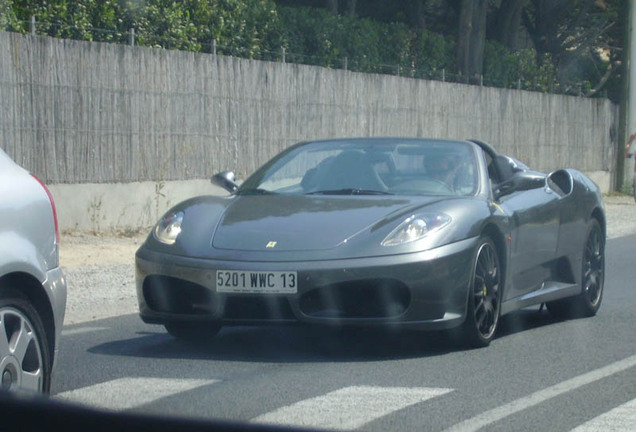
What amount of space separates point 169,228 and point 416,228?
1.51 meters

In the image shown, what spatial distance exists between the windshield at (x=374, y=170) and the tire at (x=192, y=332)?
107 cm

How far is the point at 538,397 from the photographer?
589 centimetres

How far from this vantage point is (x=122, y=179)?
1516 centimetres

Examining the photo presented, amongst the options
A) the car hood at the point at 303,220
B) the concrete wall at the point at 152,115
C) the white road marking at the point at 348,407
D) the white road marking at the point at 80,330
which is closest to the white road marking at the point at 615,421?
the white road marking at the point at 348,407

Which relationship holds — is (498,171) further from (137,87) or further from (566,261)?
(137,87)

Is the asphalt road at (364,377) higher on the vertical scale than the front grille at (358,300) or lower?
lower

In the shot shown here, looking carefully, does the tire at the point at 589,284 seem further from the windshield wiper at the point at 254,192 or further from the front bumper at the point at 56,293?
the front bumper at the point at 56,293

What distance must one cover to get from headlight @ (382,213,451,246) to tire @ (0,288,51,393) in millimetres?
2285

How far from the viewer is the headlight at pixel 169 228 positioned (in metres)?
7.28

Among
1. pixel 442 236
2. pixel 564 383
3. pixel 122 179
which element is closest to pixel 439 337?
pixel 442 236

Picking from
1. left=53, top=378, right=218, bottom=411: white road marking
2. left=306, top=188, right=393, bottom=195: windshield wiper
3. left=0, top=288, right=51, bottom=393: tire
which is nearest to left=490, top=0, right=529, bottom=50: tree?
left=306, top=188, right=393, bottom=195: windshield wiper

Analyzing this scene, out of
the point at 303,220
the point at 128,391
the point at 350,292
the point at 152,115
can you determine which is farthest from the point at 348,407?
the point at 152,115

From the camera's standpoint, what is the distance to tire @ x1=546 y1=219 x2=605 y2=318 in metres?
8.95

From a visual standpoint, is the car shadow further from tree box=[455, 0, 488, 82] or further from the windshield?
tree box=[455, 0, 488, 82]
